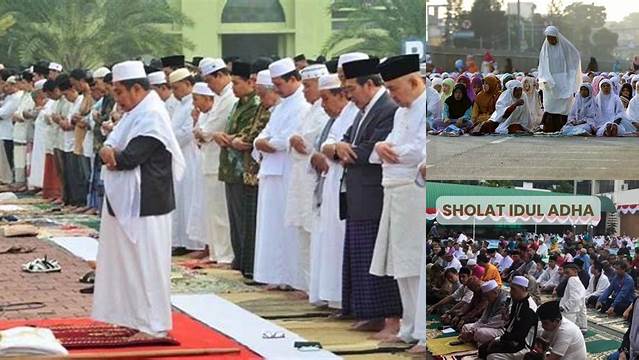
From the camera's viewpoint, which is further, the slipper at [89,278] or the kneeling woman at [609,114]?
the kneeling woman at [609,114]

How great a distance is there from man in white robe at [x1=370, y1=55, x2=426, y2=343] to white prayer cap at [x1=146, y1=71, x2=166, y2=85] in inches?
27.8

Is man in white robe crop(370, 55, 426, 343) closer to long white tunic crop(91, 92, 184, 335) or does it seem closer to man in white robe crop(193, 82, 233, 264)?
man in white robe crop(193, 82, 233, 264)

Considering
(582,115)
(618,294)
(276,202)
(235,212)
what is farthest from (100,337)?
(582,115)

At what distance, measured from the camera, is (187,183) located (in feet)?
13.9

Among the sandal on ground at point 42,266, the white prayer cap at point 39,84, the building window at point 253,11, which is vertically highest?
the building window at point 253,11

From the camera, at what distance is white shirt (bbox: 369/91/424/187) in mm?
4051

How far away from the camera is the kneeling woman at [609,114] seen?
5.44m

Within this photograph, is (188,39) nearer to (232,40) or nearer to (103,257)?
(232,40)

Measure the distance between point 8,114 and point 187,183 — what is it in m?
0.66

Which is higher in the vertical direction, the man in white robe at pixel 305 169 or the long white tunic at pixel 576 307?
the man in white robe at pixel 305 169

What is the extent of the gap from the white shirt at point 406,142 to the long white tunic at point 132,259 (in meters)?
0.69

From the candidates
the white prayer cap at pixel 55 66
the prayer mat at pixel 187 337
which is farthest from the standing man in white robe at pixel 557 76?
the white prayer cap at pixel 55 66

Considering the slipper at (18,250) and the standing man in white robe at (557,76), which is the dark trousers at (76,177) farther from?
the standing man in white robe at (557,76)

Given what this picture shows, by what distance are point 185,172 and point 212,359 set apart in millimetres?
621
